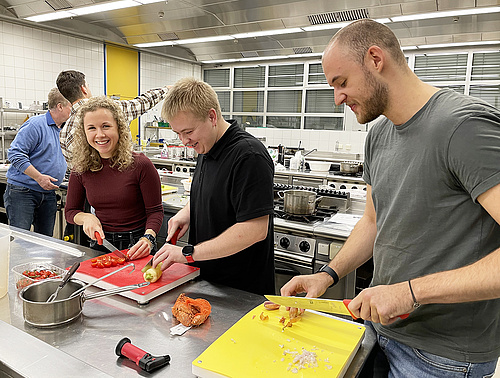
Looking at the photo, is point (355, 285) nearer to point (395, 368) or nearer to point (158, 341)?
point (395, 368)

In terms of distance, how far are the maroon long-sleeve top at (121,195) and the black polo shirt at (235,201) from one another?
0.38m

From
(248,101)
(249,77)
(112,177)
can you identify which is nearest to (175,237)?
(112,177)

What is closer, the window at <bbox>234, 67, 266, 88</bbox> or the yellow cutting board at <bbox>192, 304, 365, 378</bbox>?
the yellow cutting board at <bbox>192, 304, 365, 378</bbox>

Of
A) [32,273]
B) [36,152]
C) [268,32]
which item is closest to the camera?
[32,273]

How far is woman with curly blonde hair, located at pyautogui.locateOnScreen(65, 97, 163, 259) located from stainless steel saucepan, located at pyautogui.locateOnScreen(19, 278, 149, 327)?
0.77 m

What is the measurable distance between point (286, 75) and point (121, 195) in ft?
25.9

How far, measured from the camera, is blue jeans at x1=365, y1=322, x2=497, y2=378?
3.61ft

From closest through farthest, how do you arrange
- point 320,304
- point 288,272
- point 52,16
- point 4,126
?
point 320,304 → point 288,272 → point 52,16 → point 4,126

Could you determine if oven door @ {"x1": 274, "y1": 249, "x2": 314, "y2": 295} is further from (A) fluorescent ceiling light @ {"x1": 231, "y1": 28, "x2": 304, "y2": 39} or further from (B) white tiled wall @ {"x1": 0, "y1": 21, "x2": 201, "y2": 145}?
(B) white tiled wall @ {"x1": 0, "y1": 21, "x2": 201, "y2": 145}

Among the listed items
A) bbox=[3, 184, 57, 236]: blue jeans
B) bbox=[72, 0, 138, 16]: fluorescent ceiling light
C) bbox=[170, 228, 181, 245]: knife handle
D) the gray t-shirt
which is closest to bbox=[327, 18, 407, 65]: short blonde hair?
the gray t-shirt

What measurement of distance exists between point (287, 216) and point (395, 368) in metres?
1.84

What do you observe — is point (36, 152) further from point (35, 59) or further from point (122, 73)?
point (122, 73)

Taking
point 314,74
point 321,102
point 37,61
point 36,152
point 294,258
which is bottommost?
point 294,258

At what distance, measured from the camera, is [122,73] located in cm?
857
